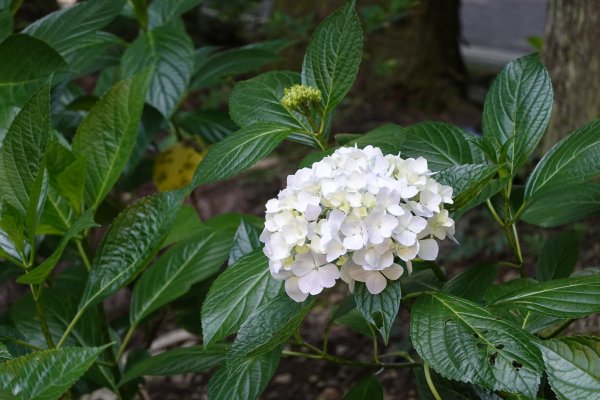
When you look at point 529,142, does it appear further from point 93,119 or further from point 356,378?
point 356,378

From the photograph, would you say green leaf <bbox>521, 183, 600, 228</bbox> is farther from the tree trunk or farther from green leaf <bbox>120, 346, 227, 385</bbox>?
the tree trunk

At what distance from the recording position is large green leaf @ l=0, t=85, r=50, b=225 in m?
1.44

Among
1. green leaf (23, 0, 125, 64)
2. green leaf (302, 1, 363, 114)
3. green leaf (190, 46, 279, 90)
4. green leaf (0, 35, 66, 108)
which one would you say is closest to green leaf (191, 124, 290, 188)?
green leaf (302, 1, 363, 114)

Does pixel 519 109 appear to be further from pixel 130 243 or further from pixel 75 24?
pixel 75 24

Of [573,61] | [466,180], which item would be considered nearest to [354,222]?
[466,180]

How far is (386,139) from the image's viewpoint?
1379 millimetres

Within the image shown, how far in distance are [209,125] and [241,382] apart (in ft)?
3.27

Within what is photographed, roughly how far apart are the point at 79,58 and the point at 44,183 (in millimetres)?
614

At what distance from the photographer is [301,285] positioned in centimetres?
117

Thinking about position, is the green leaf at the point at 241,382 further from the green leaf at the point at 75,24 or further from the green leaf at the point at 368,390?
the green leaf at the point at 75,24

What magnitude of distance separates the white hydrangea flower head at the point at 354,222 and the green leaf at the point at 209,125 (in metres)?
1.13

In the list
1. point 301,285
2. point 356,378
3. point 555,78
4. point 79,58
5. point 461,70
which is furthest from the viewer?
point 461,70

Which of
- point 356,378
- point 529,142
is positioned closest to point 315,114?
point 529,142

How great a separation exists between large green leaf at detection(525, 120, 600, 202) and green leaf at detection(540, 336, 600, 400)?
0.88ft
